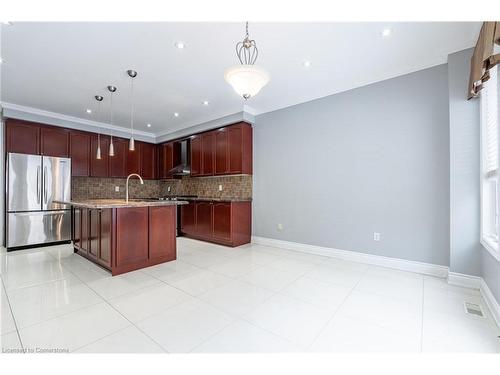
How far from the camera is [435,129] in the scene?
2.79 meters

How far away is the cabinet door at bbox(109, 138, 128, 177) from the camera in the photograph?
217 inches

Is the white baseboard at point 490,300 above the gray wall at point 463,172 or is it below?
below

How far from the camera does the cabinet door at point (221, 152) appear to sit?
477 cm

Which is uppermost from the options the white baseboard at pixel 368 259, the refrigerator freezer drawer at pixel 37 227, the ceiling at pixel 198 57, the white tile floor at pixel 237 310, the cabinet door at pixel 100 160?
the ceiling at pixel 198 57

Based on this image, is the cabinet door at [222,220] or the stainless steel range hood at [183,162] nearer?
the cabinet door at [222,220]

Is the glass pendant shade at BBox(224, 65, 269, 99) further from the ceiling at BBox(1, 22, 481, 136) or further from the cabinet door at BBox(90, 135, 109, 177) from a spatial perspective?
the cabinet door at BBox(90, 135, 109, 177)

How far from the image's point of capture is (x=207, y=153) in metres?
5.13

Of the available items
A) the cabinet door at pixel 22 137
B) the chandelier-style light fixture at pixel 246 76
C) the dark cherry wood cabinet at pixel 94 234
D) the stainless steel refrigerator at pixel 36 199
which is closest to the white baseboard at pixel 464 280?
the chandelier-style light fixture at pixel 246 76

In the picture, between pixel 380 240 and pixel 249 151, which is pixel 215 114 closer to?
pixel 249 151

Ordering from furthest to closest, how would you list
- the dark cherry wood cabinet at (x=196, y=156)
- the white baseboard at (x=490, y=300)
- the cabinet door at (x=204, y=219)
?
the dark cherry wood cabinet at (x=196, y=156), the cabinet door at (x=204, y=219), the white baseboard at (x=490, y=300)

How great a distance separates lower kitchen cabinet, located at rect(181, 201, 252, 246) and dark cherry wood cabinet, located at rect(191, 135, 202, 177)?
0.80 metres

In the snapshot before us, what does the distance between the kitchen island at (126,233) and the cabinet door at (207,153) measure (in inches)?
72.7

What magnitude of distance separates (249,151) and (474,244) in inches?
139

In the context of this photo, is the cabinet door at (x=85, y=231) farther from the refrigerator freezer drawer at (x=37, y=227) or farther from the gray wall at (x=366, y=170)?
the gray wall at (x=366, y=170)
